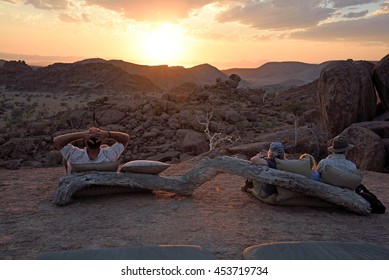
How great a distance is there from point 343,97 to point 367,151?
10.3 feet

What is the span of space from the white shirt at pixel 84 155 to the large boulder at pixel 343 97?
26.6 feet

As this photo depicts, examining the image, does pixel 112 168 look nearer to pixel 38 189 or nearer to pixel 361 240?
pixel 38 189

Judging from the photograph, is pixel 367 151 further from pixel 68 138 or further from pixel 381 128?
pixel 68 138

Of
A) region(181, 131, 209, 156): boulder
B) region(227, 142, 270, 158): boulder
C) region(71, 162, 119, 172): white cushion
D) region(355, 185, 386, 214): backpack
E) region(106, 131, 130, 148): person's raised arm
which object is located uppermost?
region(106, 131, 130, 148): person's raised arm

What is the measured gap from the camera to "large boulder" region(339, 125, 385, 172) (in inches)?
393

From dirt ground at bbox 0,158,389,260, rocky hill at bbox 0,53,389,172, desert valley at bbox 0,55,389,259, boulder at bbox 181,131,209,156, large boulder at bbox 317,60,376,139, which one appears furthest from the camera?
boulder at bbox 181,131,209,156

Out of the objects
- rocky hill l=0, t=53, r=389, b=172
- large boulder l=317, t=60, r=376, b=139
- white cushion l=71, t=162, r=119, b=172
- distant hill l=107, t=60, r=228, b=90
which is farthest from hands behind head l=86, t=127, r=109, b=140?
distant hill l=107, t=60, r=228, b=90

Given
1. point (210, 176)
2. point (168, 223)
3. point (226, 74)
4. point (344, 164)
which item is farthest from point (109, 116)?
point (226, 74)

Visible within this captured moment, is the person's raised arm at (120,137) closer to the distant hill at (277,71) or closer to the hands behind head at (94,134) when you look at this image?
the hands behind head at (94,134)

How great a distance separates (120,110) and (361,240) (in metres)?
16.2

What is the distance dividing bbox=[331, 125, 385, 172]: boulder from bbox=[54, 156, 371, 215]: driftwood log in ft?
14.6

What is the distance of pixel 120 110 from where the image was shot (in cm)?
1981

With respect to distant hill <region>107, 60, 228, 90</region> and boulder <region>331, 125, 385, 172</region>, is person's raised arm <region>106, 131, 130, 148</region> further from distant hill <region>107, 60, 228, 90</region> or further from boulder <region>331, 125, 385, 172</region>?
distant hill <region>107, 60, 228, 90</region>
